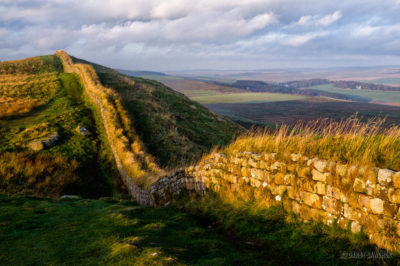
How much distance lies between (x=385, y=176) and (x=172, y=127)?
23.1 m

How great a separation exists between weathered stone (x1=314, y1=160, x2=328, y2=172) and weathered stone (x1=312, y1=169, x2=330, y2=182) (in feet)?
0.31

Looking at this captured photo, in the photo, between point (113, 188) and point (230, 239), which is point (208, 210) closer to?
point (230, 239)

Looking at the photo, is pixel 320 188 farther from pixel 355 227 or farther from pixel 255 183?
pixel 255 183

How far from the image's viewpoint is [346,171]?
5.74 metres

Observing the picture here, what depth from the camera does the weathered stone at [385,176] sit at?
4969mm

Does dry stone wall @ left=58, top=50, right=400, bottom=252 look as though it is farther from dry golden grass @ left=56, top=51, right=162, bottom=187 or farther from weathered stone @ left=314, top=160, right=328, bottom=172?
dry golden grass @ left=56, top=51, right=162, bottom=187

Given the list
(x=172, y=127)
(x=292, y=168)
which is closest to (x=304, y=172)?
(x=292, y=168)

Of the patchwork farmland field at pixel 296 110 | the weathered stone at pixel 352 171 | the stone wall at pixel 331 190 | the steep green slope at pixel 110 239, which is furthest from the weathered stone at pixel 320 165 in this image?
the patchwork farmland field at pixel 296 110

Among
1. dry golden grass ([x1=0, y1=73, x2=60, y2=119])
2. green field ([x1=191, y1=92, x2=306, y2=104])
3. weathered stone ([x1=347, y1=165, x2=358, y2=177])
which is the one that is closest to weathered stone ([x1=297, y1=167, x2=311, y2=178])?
weathered stone ([x1=347, y1=165, x2=358, y2=177])

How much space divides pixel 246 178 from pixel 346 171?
3.55 meters

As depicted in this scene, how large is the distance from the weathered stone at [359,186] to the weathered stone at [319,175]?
65 centimetres

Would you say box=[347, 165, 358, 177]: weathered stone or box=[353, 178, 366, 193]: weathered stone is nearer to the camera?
box=[353, 178, 366, 193]: weathered stone

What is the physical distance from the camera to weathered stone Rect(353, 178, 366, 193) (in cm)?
535

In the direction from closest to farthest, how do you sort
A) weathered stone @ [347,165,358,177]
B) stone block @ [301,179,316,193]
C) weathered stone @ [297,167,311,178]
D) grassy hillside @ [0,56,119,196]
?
1. weathered stone @ [347,165,358,177]
2. stone block @ [301,179,316,193]
3. weathered stone @ [297,167,311,178]
4. grassy hillside @ [0,56,119,196]
